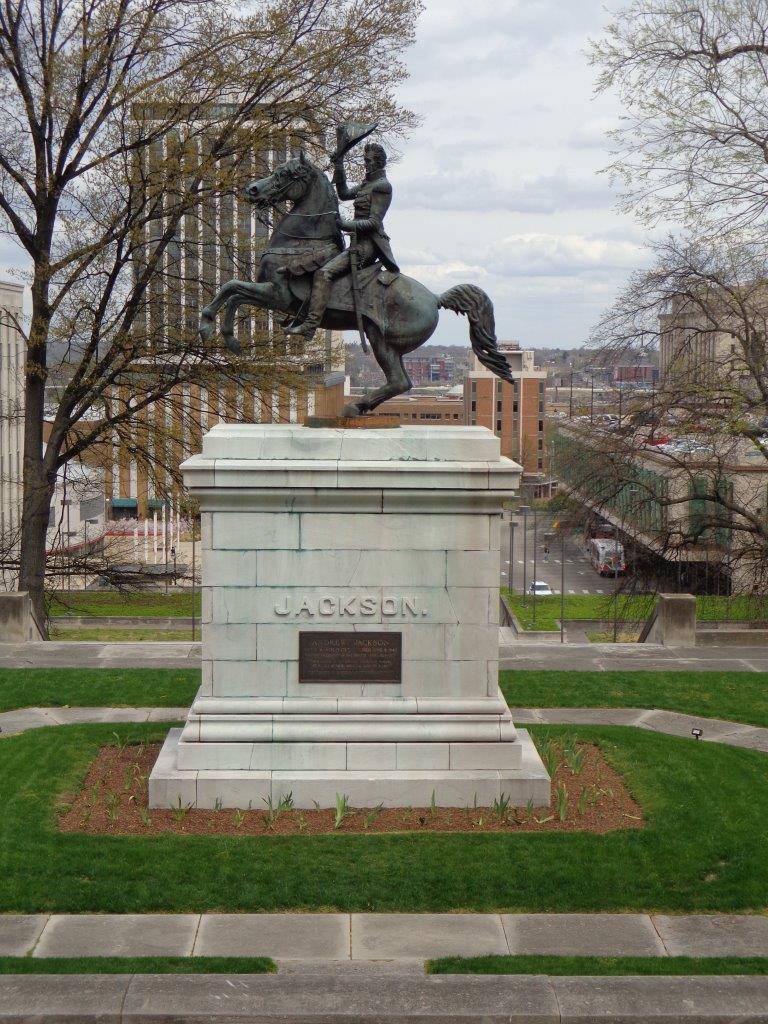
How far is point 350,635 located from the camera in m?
12.0

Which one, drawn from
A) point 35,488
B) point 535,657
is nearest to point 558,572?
point 35,488

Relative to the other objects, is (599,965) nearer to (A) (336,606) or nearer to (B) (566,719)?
(A) (336,606)

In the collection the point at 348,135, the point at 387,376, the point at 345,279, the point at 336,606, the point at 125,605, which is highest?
the point at 348,135

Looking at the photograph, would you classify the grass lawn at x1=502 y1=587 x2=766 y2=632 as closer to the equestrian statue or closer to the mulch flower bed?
the equestrian statue

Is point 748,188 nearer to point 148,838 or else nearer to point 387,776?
point 387,776

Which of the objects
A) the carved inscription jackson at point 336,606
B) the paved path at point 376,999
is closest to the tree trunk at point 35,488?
the carved inscription jackson at point 336,606

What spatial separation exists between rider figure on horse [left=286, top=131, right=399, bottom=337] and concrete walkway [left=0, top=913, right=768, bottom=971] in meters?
5.65

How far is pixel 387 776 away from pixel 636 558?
2010 centimetres

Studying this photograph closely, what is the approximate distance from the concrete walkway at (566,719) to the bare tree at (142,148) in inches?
343

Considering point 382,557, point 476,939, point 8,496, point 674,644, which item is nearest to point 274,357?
point 674,644

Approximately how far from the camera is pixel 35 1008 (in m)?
8.08

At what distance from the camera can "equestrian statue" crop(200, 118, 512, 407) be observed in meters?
12.5

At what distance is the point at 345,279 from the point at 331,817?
5.07 m

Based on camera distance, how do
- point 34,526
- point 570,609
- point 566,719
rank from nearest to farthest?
point 566,719 < point 34,526 < point 570,609
